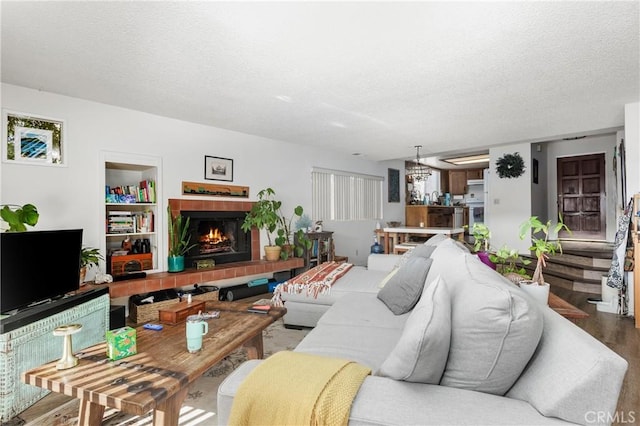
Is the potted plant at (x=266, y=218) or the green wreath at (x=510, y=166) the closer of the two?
the potted plant at (x=266, y=218)

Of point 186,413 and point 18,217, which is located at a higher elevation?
point 18,217

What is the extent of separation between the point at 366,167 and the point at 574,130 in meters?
3.60

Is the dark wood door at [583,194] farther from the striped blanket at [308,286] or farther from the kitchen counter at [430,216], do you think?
the striped blanket at [308,286]

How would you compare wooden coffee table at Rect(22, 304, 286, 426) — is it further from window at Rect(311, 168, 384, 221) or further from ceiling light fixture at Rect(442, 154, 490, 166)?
ceiling light fixture at Rect(442, 154, 490, 166)

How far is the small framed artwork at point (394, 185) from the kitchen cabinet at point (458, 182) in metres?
2.73

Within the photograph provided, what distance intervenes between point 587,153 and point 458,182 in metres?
3.48

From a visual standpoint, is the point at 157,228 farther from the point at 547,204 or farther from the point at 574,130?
the point at 547,204

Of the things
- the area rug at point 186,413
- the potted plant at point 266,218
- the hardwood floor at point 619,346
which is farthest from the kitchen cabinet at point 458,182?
the area rug at point 186,413

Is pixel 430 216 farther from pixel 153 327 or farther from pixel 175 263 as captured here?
pixel 153 327

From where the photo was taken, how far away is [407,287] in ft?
7.55

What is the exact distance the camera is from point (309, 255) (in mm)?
5352

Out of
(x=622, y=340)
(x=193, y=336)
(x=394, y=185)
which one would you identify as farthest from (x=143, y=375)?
(x=394, y=185)

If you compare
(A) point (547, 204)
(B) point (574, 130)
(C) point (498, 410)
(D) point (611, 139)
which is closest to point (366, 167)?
(B) point (574, 130)

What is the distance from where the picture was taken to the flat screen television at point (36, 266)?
2031 millimetres
